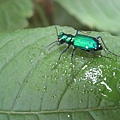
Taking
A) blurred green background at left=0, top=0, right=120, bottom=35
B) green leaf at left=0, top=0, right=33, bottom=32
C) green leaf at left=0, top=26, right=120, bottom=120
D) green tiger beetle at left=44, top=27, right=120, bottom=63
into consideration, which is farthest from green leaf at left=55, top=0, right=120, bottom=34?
green leaf at left=0, top=26, right=120, bottom=120

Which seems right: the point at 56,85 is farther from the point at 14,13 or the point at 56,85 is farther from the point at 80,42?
the point at 14,13

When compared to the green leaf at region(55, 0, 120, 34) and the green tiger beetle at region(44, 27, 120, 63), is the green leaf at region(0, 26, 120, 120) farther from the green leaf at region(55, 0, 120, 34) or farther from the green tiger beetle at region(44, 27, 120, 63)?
the green leaf at region(55, 0, 120, 34)

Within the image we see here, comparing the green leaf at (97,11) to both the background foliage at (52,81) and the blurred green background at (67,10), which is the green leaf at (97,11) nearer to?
the blurred green background at (67,10)

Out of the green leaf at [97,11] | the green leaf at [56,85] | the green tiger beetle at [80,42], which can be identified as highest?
the green leaf at [97,11]

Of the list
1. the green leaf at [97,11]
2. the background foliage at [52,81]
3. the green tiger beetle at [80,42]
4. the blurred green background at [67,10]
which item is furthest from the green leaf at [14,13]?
the background foliage at [52,81]

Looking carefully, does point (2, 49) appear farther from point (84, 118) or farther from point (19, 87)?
point (84, 118)

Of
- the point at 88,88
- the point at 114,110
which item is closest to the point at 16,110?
the point at 88,88

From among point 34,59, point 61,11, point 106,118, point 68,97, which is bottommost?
point 106,118
